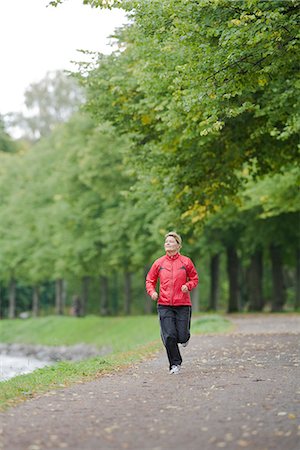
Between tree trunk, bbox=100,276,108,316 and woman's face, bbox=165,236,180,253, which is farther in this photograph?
tree trunk, bbox=100,276,108,316

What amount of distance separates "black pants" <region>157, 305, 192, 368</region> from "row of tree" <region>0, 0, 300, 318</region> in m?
3.16

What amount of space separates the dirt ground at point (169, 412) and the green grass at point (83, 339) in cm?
57

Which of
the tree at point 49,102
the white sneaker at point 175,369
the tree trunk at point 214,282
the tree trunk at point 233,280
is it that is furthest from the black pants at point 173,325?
the tree at point 49,102

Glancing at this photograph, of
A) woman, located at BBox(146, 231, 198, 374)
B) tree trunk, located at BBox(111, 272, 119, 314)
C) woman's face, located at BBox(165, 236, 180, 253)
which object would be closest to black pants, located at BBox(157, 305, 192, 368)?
woman, located at BBox(146, 231, 198, 374)

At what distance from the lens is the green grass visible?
11.9 metres

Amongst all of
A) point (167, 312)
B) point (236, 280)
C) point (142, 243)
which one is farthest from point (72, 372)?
point (236, 280)

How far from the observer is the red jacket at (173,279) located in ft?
41.1

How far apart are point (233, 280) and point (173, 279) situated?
31954 mm

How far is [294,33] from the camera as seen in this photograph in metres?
12.6

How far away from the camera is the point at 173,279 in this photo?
12523 mm

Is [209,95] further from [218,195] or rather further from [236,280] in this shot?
[236,280]

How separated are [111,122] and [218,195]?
3370mm

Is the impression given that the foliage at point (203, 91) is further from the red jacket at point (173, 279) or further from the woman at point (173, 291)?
the red jacket at point (173, 279)

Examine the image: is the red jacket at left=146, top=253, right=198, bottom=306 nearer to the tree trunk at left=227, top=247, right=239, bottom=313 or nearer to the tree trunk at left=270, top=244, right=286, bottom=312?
the tree trunk at left=270, top=244, right=286, bottom=312
